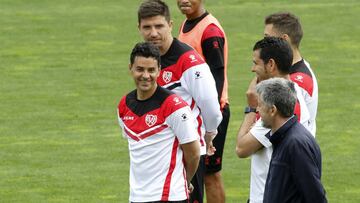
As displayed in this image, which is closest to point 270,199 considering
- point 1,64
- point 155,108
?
point 155,108

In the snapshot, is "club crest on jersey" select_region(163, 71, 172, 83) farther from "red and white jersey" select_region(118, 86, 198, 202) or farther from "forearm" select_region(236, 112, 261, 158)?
"forearm" select_region(236, 112, 261, 158)

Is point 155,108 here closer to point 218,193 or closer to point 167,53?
point 167,53

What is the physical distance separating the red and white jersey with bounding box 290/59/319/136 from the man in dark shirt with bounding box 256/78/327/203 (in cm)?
117

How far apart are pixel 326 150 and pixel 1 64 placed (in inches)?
301

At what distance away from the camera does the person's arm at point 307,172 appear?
6363 millimetres

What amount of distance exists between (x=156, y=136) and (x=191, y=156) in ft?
0.97

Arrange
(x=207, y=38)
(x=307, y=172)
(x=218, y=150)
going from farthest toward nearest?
(x=218, y=150) → (x=207, y=38) → (x=307, y=172)

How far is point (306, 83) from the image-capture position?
775 cm

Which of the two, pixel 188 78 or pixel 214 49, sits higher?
pixel 188 78

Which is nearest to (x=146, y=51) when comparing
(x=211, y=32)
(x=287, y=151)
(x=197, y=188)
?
(x=197, y=188)

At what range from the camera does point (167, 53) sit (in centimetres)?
830

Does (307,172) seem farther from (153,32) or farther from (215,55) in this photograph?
(215,55)

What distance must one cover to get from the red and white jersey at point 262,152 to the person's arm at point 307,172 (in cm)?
68

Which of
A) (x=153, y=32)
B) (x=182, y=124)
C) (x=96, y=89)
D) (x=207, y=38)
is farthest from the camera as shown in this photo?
(x=96, y=89)
